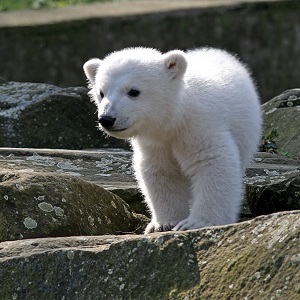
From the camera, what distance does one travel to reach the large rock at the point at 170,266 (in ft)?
12.1

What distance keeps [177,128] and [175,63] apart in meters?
0.36

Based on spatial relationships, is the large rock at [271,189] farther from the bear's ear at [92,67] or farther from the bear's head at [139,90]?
the bear's ear at [92,67]

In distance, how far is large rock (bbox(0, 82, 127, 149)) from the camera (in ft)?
26.6

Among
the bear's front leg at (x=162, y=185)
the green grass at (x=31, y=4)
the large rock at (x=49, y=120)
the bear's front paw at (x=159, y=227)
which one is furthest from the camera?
the green grass at (x=31, y=4)

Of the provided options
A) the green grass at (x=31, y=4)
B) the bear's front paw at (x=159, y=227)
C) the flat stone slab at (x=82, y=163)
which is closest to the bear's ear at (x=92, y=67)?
the flat stone slab at (x=82, y=163)

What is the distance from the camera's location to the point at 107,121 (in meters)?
5.16

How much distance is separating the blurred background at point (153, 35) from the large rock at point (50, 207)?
7708 millimetres

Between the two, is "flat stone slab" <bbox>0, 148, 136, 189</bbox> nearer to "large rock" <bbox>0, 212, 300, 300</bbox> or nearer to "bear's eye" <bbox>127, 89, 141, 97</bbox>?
"bear's eye" <bbox>127, 89, 141, 97</bbox>

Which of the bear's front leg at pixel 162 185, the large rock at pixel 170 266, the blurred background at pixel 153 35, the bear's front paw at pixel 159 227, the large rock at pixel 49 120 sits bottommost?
the blurred background at pixel 153 35

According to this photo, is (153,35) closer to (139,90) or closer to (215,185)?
(139,90)

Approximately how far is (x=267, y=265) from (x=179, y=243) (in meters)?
0.44

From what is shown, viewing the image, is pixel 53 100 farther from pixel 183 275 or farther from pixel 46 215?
pixel 183 275

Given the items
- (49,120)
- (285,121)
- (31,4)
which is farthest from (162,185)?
(31,4)

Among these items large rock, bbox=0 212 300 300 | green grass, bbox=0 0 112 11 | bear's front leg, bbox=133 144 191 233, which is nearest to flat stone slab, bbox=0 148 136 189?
bear's front leg, bbox=133 144 191 233
